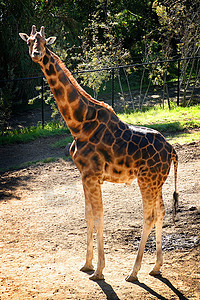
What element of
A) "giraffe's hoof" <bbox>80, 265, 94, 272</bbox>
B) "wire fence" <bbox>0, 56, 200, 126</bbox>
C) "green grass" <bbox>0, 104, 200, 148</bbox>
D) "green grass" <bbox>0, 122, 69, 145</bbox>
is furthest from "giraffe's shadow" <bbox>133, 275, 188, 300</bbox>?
"wire fence" <bbox>0, 56, 200, 126</bbox>

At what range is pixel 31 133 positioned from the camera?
12.1 meters

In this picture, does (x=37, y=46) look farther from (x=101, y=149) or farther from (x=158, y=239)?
(x=158, y=239)

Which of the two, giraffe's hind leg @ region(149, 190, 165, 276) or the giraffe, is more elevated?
the giraffe

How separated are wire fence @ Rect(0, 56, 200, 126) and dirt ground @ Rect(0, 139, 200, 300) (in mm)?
5152

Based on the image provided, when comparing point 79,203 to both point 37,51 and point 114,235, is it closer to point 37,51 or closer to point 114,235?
point 114,235

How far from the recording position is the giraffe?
14.6 feet

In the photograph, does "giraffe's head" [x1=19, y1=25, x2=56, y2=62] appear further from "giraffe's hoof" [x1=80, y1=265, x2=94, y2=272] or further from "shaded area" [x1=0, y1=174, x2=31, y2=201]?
"shaded area" [x1=0, y1=174, x2=31, y2=201]

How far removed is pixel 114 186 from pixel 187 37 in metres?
8.73

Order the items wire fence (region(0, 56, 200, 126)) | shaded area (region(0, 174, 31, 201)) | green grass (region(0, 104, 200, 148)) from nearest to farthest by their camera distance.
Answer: shaded area (region(0, 174, 31, 201)) < green grass (region(0, 104, 200, 148)) < wire fence (region(0, 56, 200, 126))

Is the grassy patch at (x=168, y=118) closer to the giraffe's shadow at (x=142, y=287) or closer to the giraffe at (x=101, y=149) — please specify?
the giraffe at (x=101, y=149)

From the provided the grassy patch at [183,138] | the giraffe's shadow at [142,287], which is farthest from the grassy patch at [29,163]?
the giraffe's shadow at [142,287]

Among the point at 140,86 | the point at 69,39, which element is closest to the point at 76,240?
the point at 69,39

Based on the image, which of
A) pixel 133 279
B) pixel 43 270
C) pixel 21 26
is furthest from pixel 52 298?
pixel 21 26

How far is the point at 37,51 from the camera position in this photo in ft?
14.0
